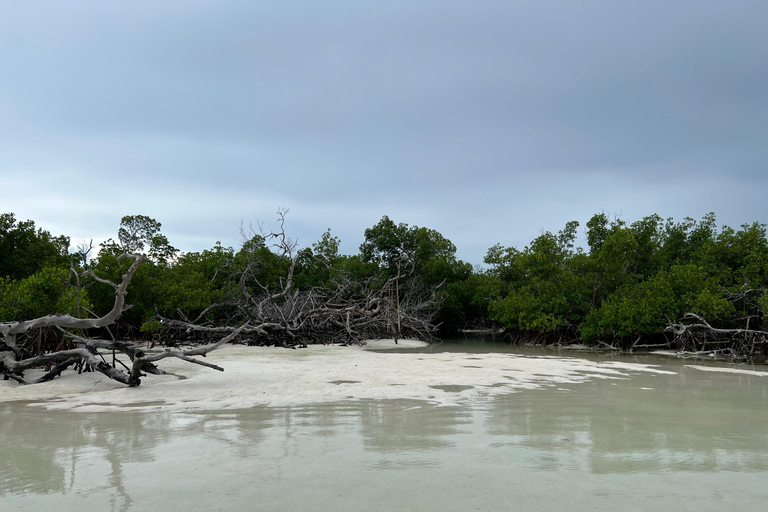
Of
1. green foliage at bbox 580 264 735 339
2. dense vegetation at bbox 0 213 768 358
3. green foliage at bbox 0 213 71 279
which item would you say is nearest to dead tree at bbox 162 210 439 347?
dense vegetation at bbox 0 213 768 358

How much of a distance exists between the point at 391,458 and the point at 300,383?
182 inches

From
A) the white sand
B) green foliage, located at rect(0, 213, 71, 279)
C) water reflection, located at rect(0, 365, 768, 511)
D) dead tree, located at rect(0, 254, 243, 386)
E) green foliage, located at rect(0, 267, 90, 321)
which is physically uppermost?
green foliage, located at rect(0, 213, 71, 279)

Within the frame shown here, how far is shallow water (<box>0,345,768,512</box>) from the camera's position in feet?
11.1

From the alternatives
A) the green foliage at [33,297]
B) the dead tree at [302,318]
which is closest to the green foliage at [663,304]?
the dead tree at [302,318]

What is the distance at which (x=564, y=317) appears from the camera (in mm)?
23000

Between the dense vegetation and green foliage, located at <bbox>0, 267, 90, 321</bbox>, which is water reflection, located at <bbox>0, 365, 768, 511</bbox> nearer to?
green foliage, located at <bbox>0, 267, 90, 321</bbox>

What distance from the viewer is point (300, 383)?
861 cm

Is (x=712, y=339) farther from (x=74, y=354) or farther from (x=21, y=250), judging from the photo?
(x=21, y=250)

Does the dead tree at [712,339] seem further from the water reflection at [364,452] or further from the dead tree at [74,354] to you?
the dead tree at [74,354]

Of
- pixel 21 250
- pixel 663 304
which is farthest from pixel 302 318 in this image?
pixel 663 304

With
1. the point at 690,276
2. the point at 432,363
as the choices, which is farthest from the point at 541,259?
the point at 432,363

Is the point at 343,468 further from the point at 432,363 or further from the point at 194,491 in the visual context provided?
the point at 432,363

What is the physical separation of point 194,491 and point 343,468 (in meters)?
1.15

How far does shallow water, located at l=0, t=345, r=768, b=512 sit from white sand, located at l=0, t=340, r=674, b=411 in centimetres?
63
